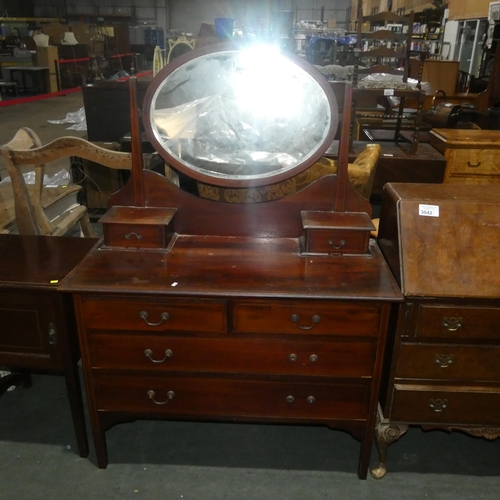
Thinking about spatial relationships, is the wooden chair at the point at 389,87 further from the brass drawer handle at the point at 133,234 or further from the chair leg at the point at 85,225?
the brass drawer handle at the point at 133,234

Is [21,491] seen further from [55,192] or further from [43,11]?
[43,11]

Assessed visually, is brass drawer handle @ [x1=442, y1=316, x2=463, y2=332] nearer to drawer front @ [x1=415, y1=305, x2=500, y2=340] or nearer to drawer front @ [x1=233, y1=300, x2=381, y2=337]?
drawer front @ [x1=415, y1=305, x2=500, y2=340]

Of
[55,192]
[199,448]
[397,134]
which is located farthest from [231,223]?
[397,134]

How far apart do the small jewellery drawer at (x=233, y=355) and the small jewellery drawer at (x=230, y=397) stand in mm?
68

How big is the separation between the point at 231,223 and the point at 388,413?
3.39ft

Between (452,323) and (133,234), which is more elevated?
(133,234)

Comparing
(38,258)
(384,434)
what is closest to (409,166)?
(384,434)

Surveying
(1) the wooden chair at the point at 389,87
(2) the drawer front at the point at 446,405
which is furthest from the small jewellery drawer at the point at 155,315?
(1) the wooden chair at the point at 389,87

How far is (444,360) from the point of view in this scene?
1850 mm

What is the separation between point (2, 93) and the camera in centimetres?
1259

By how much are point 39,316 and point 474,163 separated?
3.51m

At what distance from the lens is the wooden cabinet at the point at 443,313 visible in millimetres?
1738

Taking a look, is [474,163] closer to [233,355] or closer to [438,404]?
[438,404]

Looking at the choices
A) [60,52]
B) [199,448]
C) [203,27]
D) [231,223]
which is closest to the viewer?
[231,223]
